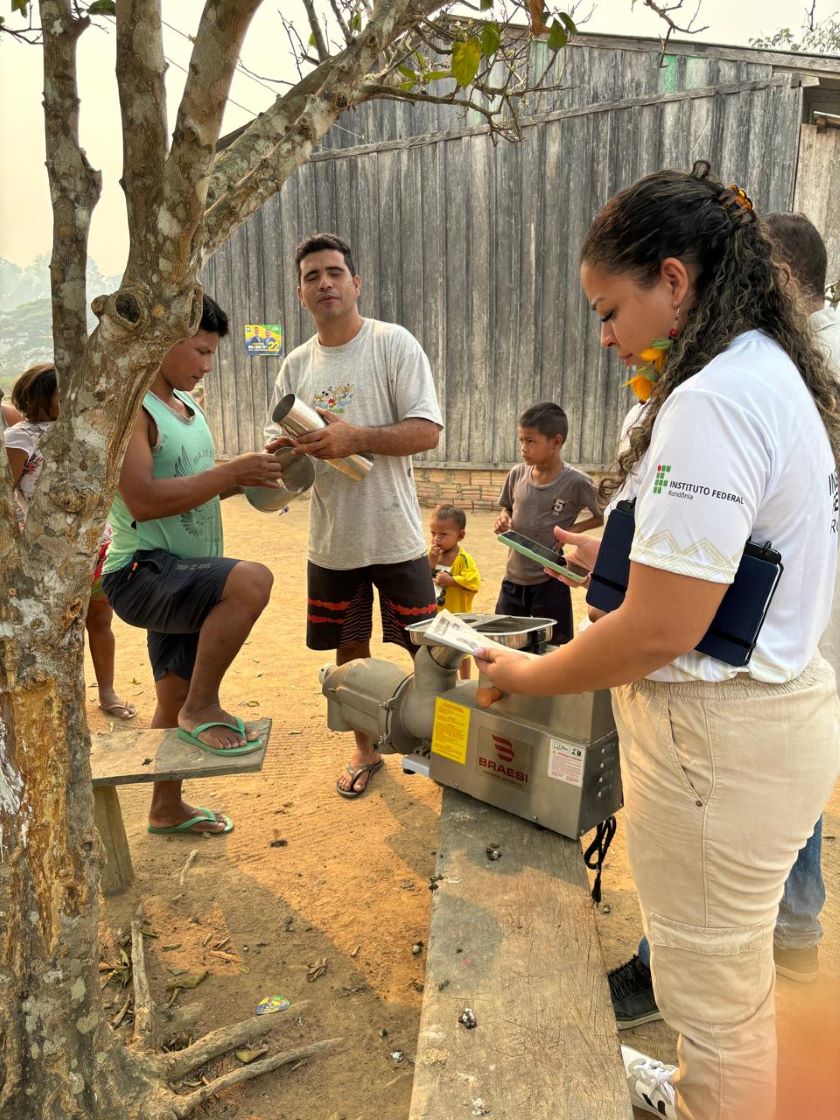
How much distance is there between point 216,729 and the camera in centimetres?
274

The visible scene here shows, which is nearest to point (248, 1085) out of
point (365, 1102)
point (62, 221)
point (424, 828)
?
point (365, 1102)

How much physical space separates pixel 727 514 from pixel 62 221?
1403 millimetres

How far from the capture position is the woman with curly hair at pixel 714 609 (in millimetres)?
1357

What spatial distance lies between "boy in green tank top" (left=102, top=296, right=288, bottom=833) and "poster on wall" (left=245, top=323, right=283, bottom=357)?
7.97 meters

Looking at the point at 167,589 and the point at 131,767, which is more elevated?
the point at 167,589

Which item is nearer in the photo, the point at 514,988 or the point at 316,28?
the point at 514,988

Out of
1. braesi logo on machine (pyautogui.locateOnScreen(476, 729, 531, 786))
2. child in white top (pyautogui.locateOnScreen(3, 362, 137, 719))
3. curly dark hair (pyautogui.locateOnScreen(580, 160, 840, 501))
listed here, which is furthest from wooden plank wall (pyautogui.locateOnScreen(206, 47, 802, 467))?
curly dark hair (pyautogui.locateOnScreen(580, 160, 840, 501))

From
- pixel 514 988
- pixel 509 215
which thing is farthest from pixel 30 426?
pixel 509 215

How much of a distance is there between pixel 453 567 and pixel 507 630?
1.99m

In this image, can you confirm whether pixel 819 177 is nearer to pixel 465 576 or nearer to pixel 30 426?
pixel 465 576

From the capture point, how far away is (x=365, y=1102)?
2051mm

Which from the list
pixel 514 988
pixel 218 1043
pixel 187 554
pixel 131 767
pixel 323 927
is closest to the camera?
pixel 514 988

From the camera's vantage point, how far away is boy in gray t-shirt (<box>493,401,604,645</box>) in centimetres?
399

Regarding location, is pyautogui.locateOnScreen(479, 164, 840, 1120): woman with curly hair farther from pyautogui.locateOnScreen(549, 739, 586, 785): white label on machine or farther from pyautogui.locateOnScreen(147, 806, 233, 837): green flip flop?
pyautogui.locateOnScreen(147, 806, 233, 837): green flip flop
